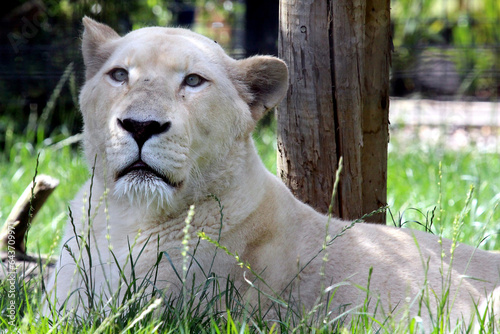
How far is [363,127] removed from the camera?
3578 millimetres

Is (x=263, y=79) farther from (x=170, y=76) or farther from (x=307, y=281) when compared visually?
(x=307, y=281)

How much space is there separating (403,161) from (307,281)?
3.88 metres

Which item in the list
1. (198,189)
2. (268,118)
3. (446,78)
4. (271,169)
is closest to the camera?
(198,189)

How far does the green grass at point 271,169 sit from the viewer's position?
8.15 ft

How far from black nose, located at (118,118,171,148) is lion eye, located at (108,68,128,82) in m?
0.33

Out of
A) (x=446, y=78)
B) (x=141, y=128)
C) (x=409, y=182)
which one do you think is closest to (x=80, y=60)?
(x=409, y=182)

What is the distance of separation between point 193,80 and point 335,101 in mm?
951

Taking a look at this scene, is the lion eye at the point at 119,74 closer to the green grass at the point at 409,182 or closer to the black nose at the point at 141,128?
the black nose at the point at 141,128

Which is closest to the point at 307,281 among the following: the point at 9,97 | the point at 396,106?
the point at 9,97

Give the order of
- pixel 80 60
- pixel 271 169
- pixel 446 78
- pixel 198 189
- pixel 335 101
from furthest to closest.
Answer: pixel 446 78, pixel 80 60, pixel 271 169, pixel 335 101, pixel 198 189

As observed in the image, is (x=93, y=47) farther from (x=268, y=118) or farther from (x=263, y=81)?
(x=268, y=118)

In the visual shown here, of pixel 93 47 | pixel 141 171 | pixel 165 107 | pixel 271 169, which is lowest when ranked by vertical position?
pixel 271 169

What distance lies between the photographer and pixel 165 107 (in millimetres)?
2596

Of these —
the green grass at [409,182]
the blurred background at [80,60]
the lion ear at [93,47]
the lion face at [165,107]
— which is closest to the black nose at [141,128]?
the lion face at [165,107]
